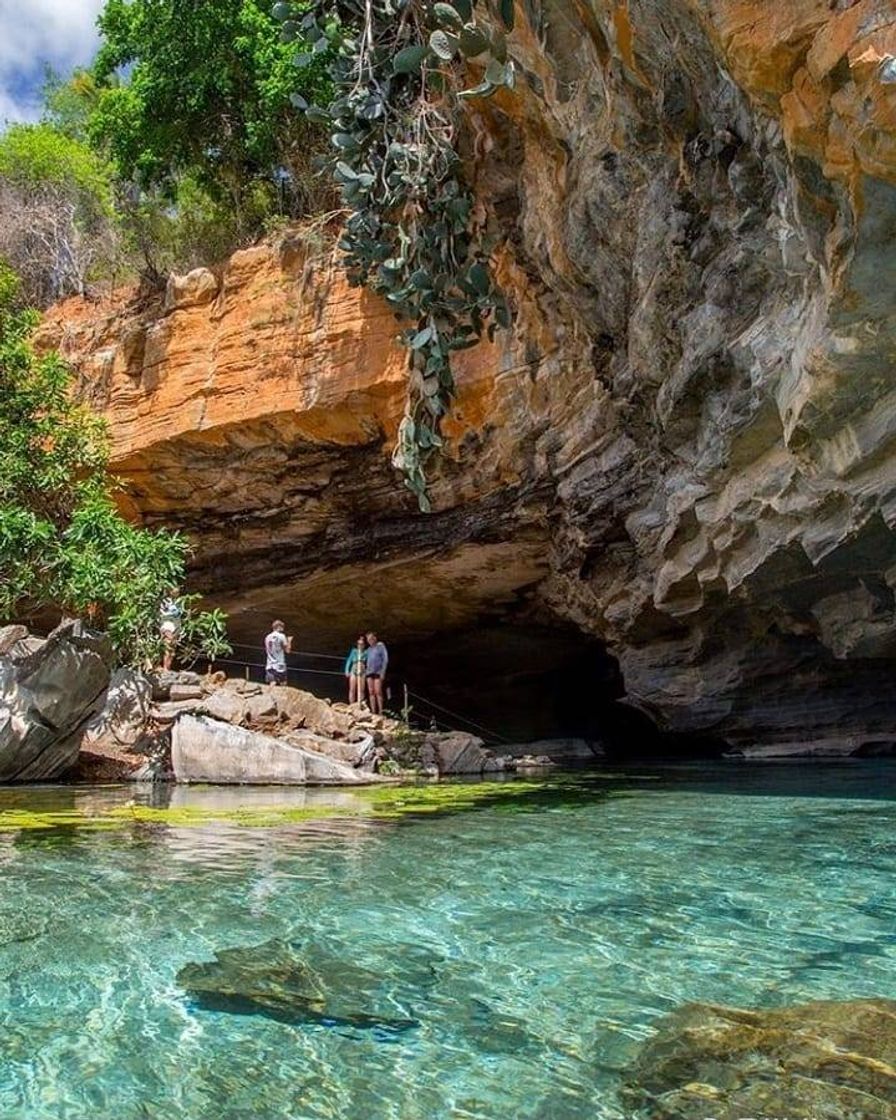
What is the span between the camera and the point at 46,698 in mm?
11070

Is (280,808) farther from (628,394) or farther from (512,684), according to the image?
(512,684)

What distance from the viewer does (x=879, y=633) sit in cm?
1220

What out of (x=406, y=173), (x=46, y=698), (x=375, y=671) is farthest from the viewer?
(x=375, y=671)

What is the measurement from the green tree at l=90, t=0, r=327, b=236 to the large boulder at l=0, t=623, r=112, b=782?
8876 millimetres

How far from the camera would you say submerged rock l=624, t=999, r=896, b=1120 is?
2.13 m

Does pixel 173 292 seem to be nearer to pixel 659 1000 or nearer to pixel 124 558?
pixel 124 558

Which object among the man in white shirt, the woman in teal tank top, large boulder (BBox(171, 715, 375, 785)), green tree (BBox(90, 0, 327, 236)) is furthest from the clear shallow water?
green tree (BBox(90, 0, 327, 236))

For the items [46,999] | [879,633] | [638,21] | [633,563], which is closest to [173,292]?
[633,563]

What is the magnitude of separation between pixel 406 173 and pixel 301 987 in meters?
8.09

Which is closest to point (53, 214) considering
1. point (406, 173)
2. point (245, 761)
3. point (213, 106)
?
point (213, 106)

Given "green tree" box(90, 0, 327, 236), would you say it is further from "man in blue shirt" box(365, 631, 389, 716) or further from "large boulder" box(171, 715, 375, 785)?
"large boulder" box(171, 715, 375, 785)

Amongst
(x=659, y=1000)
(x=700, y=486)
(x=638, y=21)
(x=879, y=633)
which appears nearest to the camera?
(x=659, y=1000)

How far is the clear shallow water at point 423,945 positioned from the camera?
7.61 ft

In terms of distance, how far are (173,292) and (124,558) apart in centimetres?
537
